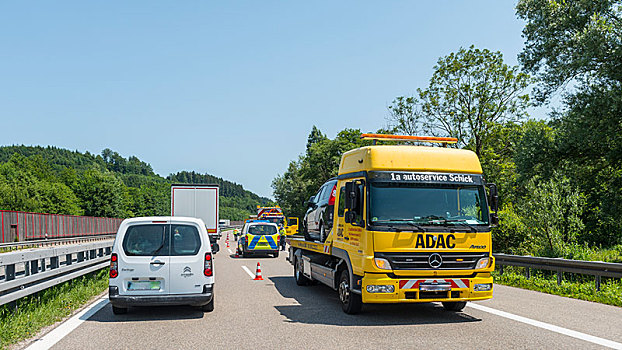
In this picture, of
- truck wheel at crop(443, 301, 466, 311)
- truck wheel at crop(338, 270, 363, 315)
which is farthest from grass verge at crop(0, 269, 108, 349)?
truck wheel at crop(443, 301, 466, 311)

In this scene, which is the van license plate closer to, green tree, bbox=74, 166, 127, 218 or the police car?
the police car

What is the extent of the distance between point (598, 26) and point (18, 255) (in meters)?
22.4

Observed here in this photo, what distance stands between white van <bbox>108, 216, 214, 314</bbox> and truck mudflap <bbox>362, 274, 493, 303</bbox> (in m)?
2.75

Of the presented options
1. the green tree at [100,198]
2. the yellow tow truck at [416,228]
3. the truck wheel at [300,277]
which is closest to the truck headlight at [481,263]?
the yellow tow truck at [416,228]

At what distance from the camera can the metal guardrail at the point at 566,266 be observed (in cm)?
1227

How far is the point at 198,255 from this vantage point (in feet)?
32.5

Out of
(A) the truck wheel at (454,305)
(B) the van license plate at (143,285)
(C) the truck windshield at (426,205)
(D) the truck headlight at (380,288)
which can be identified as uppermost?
(C) the truck windshield at (426,205)

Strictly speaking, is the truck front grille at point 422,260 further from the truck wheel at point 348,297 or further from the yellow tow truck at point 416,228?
the truck wheel at point 348,297

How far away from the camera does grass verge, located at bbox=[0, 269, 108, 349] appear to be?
25.3ft

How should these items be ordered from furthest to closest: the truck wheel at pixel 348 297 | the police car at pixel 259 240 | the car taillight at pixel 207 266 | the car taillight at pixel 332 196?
1. the police car at pixel 259 240
2. the car taillight at pixel 332 196
3. the car taillight at pixel 207 266
4. the truck wheel at pixel 348 297

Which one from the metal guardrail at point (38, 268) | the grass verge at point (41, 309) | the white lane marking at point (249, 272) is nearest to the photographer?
the grass verge at point (41, 309)

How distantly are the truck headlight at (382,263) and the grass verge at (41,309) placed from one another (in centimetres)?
502

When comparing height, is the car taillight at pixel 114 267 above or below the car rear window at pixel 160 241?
below

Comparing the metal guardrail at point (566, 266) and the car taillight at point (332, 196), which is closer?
the car taillight at point (332, 196)
